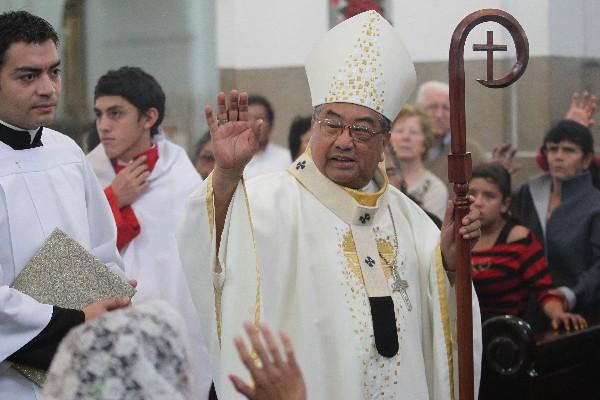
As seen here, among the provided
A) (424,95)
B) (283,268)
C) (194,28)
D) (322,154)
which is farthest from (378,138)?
(194,28)

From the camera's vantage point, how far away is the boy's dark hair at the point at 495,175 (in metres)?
6.85

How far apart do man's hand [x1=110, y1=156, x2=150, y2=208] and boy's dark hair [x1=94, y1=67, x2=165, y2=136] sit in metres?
0.32

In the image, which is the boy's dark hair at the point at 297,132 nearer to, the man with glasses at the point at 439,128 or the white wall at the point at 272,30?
the man with glasses at the point at 439,128

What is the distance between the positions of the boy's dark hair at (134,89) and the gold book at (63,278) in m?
2.05

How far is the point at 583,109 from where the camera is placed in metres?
8.06

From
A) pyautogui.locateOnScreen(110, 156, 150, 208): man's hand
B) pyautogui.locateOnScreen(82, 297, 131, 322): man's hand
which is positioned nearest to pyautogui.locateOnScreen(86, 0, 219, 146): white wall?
pyautogui.locateOnScreen(110, 156, 150, 208): man's hand

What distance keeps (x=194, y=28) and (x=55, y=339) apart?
15.8 feet

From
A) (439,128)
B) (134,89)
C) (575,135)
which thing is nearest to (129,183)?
(134,89)

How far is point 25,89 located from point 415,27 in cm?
508

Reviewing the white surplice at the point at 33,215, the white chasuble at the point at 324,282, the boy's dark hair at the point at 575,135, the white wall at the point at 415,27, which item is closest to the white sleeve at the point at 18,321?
the white surplice at the point at 33,215

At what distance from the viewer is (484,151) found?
862 cm

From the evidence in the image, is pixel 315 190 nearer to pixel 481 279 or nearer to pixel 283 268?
pixel 283 268

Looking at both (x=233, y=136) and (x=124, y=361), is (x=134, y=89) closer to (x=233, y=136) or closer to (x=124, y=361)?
(x=233, y=136)

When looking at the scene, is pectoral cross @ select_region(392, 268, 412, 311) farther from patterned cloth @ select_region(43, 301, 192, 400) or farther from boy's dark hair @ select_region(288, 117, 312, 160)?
boy's dark hair @ select_region(288, 117, 312, 160)
